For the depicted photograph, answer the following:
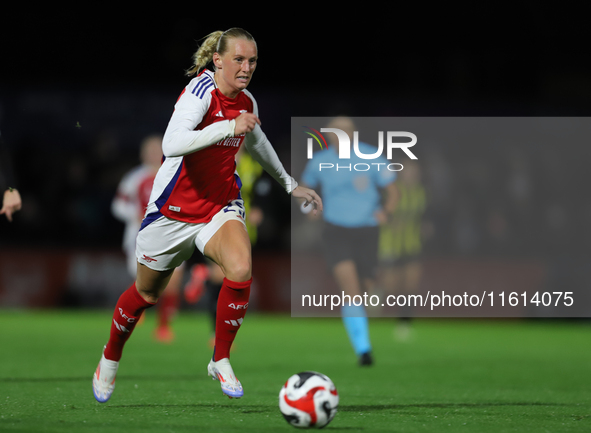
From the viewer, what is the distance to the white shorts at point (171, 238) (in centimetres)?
533

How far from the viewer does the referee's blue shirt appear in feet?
28.0

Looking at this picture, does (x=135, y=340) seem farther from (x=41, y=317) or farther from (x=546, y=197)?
(x=546, y=197)

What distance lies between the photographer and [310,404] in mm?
4512

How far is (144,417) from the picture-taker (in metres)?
4.98

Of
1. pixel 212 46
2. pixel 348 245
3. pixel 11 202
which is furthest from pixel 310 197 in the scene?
pixel 348 245

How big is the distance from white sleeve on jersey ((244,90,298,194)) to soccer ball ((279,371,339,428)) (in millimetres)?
1515

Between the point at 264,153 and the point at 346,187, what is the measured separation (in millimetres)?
3226

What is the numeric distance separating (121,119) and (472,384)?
11.0 meters

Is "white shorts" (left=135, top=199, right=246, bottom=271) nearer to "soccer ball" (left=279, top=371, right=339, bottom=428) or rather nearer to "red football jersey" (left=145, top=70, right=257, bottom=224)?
"red football jersey" (left=145, top=70, right=257, bottom=224)

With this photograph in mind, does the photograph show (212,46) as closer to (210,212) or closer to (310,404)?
(210,212)

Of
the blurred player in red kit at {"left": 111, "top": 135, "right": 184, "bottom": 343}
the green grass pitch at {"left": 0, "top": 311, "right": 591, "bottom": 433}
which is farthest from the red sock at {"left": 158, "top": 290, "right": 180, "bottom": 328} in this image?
the green grass pitch at {"left": 0, "top": 311, "right": 591, "bottom": 433}

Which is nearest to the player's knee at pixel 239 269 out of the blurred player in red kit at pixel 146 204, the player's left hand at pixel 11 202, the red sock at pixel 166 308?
the player's left hand at pixel 11 202

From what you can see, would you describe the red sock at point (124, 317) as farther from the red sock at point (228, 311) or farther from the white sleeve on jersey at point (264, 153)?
the white sleeve on jersey at point (264, 153)

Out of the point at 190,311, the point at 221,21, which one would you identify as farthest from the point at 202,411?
the point at 221,21
